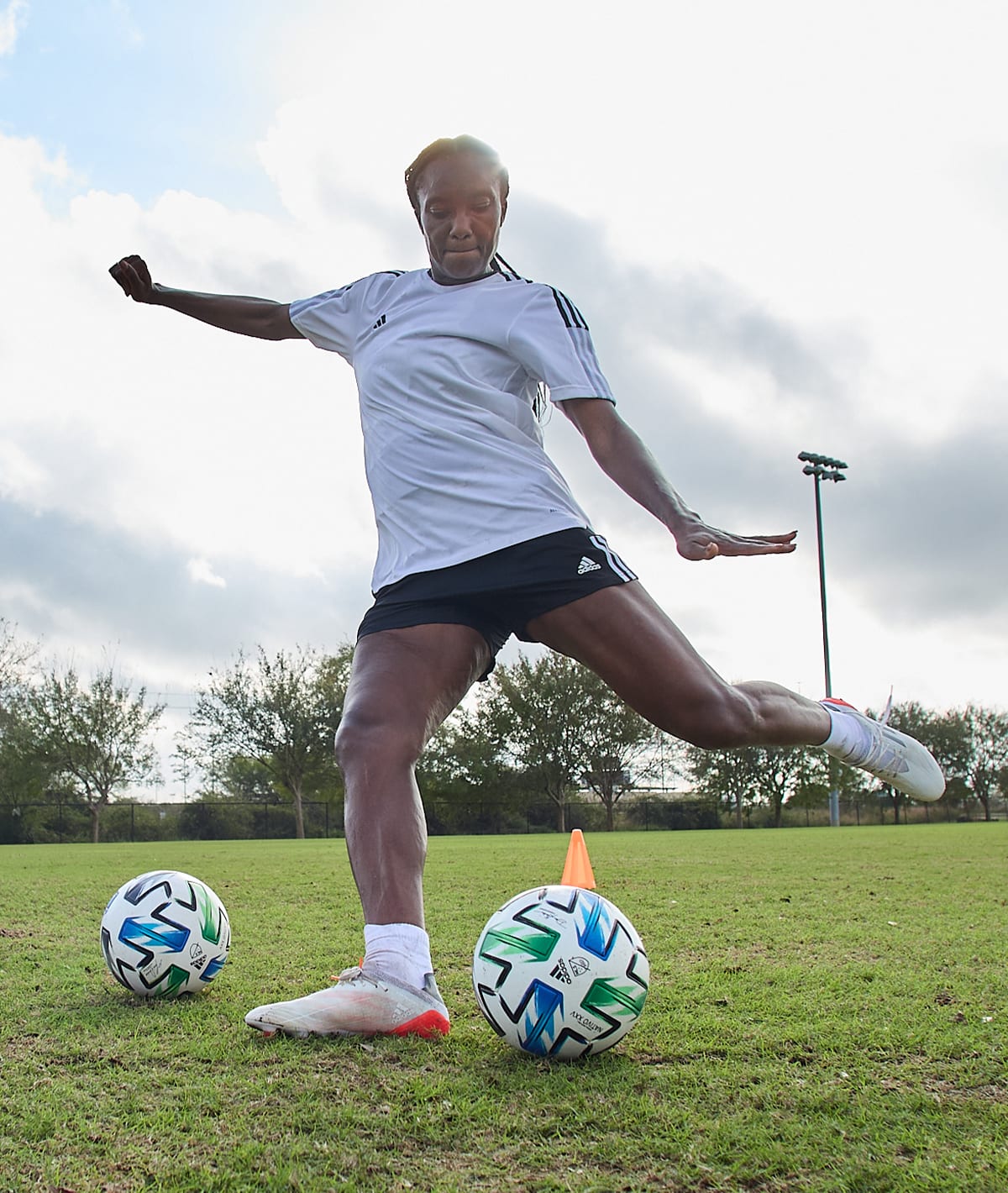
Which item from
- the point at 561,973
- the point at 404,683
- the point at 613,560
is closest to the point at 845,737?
the point at 613,560

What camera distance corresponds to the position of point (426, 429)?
3.33 m

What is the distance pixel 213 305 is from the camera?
160 inches

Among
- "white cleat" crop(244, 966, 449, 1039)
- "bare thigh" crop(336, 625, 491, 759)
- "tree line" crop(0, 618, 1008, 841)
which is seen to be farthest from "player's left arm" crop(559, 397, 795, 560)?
"tree line" crop(0, 618, 1008, 841)

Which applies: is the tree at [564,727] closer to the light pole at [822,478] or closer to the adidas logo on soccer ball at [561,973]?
the light pole at [822,478]

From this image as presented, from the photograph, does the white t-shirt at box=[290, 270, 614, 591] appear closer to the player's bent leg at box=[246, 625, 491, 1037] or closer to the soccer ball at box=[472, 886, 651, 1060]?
the player's bent leg at box=[246, 625, 491, 1037]

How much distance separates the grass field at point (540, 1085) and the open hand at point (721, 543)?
1.41 meters

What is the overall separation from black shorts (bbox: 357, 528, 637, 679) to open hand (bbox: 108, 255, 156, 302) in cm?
177

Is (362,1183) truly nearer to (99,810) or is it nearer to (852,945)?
(852,945)

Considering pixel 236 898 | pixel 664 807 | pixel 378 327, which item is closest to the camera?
pixel 378 327

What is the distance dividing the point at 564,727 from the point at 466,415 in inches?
2060

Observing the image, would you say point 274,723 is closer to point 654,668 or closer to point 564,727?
point 564,727

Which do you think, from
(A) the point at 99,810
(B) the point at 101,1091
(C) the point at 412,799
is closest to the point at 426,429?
(C) the point at 412,799

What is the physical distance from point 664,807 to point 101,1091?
4952cm

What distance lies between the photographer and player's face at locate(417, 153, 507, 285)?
137 inches
